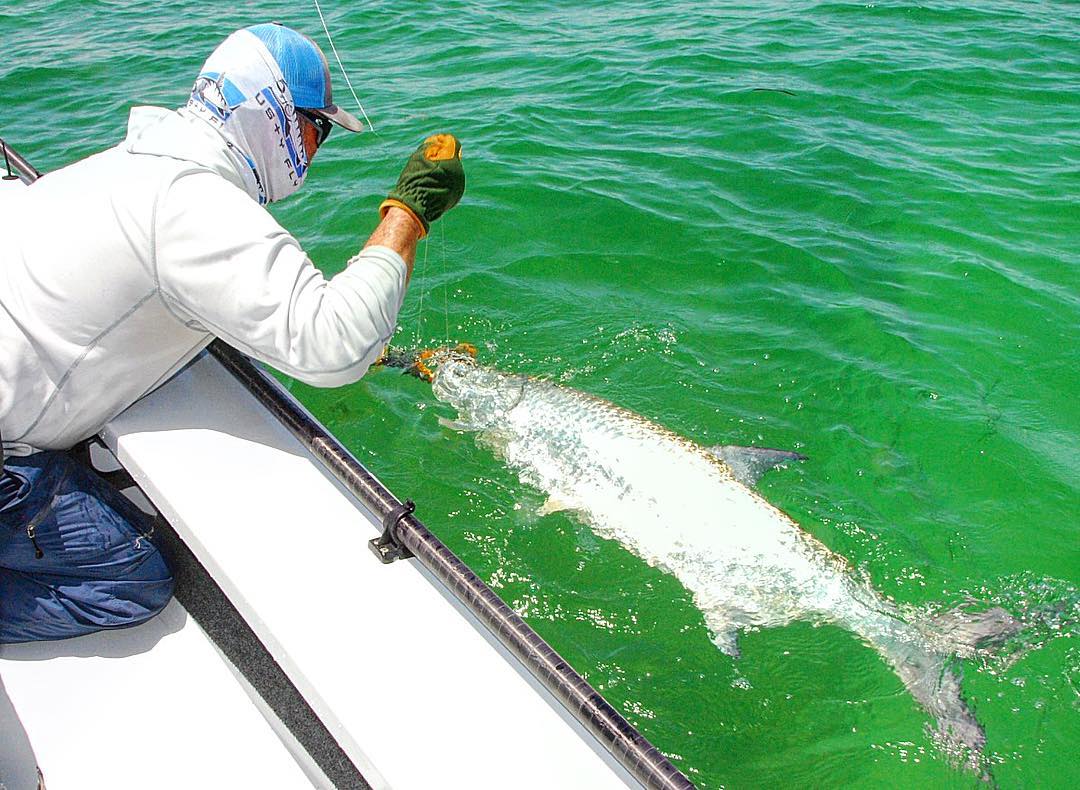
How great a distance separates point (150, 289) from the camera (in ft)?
7.04

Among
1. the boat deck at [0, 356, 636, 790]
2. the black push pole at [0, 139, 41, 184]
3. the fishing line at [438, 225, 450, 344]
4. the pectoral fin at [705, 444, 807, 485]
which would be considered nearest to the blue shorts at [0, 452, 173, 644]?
the boat deck at [0, 356, 636, 790]

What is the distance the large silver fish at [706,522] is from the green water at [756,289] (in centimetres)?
10

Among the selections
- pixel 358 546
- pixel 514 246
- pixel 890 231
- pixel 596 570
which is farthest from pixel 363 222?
pixel 358 546

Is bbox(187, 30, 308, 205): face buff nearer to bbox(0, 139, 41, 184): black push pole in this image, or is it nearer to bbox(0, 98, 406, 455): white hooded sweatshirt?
bbox(0, 98, 406, 455): white hooded sweatshirt

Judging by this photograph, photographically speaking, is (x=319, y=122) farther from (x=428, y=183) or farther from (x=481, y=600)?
(x=481, y=600)

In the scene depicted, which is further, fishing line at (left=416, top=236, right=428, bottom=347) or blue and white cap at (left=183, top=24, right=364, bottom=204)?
fishing line at (left=416, top=236, right=428, bottom=347)

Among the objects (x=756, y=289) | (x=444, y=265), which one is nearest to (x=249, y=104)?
(x=444, y=265)

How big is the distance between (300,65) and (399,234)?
56cm

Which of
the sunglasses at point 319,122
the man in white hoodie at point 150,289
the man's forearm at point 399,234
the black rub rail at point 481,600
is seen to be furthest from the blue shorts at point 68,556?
the sunglasses at point 319,122

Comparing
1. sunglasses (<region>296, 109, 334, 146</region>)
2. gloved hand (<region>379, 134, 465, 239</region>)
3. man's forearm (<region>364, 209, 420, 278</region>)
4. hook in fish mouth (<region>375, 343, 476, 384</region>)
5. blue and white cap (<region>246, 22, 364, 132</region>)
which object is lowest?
hook in fish mouth (<region>375, 343, 476, 384</region>)

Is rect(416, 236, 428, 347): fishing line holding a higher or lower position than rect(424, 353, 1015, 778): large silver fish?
higher

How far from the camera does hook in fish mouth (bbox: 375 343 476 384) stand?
4688 mm

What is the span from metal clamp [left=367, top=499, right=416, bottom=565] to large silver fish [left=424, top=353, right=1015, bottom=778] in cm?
192

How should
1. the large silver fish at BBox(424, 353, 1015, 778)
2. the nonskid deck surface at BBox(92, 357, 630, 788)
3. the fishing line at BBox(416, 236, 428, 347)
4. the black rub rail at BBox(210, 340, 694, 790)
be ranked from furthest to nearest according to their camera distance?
the fishing line at BBox(416, 236, 428, 347), the large silver fish at BBox(424, 353, 1015, 778), the nonskid deck surface at BBox(92, 357, 630, 788), the black rub rail at BBox(210, 340, 694, 790)
